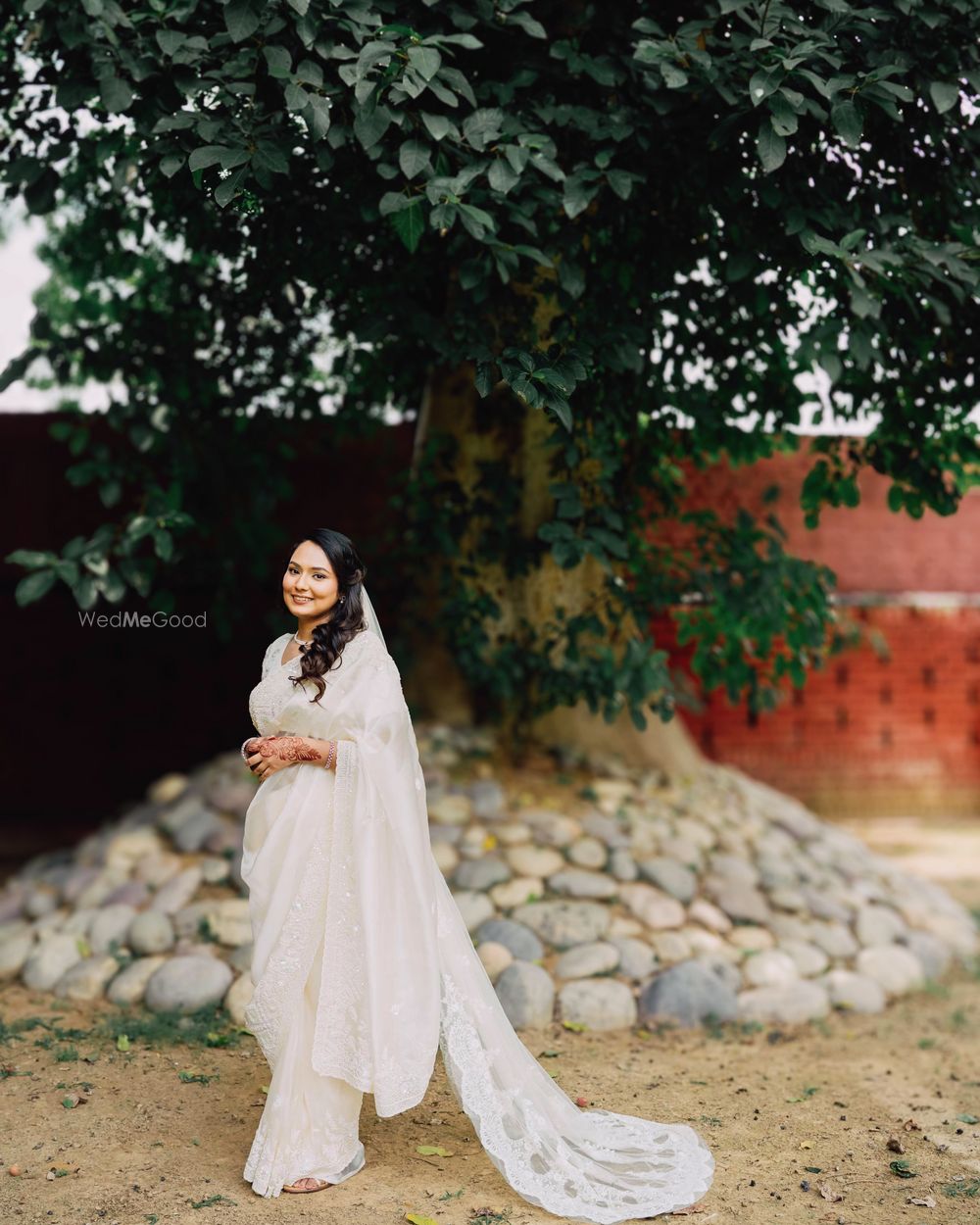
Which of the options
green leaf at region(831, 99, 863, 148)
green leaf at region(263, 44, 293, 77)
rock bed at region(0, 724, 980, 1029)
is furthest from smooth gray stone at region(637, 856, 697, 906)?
green leaf at region(263, 44, 293, 77)

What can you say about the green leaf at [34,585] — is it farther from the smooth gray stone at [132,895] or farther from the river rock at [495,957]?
the river rock at [495,957]

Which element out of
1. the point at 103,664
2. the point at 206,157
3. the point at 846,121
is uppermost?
the point at 846,121

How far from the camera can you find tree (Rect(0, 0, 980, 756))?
3.60 meters

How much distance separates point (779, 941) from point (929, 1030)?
29.0 inches

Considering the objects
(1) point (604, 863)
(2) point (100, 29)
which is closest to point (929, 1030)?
(1) point (604, 863)

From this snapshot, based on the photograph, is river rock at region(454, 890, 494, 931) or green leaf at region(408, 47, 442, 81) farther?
river rock at region(454, 890, 494, 931)

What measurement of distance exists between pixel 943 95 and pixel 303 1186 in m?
3.80

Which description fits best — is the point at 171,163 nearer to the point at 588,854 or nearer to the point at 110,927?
the point at 110,927

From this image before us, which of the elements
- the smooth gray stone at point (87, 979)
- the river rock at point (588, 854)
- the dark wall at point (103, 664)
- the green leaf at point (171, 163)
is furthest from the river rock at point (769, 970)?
the dark wall at point (103, 664)

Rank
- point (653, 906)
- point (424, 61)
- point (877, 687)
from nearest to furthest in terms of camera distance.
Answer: point (424, 61) → point (653, 906) → point (877, 687)

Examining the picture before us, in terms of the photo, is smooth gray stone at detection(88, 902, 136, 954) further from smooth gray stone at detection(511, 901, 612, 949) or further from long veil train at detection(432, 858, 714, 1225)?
long veil train at detection(432, 858, 714, 1225)

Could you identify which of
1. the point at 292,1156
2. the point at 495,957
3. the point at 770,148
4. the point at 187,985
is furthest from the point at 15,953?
the point at 770,148

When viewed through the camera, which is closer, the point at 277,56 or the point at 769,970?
the point at 277,56

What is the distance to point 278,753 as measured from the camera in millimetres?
3205
